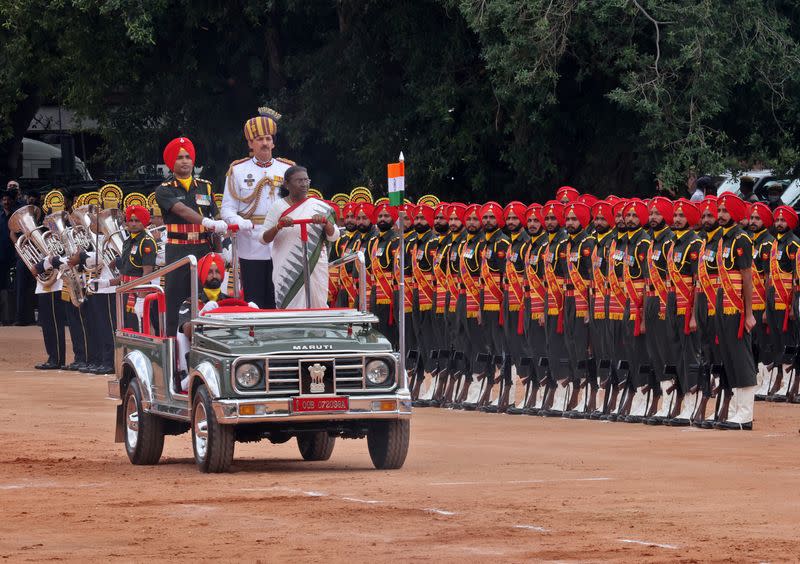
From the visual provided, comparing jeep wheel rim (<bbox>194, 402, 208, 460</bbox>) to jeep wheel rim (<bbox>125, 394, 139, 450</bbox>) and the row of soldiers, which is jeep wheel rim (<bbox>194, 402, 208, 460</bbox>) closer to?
jeep wheel rim (<bbox>125, 394, 139, 450</bbox>)

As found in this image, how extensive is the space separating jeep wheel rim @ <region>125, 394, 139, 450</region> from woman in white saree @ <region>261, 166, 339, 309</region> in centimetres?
133

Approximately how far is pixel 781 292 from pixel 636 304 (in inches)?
123

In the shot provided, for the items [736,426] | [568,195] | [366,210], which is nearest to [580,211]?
[568,195]

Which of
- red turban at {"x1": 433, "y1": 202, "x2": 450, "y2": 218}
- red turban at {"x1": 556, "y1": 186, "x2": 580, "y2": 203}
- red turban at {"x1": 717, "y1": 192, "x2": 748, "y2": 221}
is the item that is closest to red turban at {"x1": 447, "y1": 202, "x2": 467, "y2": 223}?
red turban at {"x1": 433, "y1": 202, "x2": 450, "y2": 218}

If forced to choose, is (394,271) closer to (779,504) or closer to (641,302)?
(641,302)

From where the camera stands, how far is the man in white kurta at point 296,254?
15906 mm

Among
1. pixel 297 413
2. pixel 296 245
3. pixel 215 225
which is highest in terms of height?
pixel 215 225

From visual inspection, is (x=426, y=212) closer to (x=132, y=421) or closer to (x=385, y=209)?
(x=385, y=209)

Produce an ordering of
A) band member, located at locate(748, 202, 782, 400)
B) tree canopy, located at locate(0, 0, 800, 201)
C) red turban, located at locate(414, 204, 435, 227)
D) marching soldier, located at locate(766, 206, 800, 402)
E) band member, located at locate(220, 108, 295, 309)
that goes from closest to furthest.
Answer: band member, located at locate(220, 108, 295, 309), band member, located at locate(748, 202, 782, 400), marching soldier, located at locate(766, 206, 800, 402), red turban, located at locate(414, 204, 435, 227), tree canopy, located at locate(0, 0, 800, 201)

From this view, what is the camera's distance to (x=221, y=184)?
33.0 m

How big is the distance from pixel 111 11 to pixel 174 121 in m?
2.99

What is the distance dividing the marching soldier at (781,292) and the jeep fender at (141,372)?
829cm

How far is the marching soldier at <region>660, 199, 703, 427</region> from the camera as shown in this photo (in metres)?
18.9

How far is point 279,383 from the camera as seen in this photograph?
1418 cm
